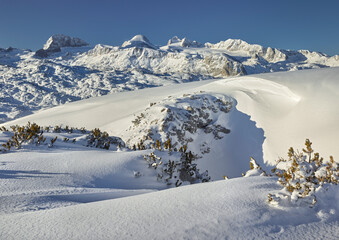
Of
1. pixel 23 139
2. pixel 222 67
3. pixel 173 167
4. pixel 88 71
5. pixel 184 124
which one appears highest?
pixel 222 67

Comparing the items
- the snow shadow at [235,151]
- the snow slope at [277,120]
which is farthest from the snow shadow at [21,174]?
the snow slope at [277,120]

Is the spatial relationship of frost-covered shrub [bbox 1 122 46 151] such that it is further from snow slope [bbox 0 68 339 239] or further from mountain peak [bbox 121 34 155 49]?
mountain peak [bbox 121 34 155 49]

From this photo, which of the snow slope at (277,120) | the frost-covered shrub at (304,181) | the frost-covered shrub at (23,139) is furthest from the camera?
the snow slope at (277,120)

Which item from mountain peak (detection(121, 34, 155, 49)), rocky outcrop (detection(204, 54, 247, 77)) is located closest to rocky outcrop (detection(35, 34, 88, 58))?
mountain peak (detection(121, 34, 155, 49))

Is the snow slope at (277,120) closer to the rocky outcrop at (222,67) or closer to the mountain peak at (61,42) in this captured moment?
the rocky outcrop at (222,67)

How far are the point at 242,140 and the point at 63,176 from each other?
29.6ft

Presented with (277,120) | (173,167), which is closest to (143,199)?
(173,167)

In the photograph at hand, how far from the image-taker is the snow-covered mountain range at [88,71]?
79.4 metres

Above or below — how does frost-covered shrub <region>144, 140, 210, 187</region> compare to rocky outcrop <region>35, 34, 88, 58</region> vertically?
below

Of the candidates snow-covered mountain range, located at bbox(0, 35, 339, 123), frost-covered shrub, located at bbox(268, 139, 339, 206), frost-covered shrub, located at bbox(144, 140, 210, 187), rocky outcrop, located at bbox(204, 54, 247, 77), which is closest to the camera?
frost-covered shrub, located at bbox(268, 139, 339, 206)

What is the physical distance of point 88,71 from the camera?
10969 centimetres

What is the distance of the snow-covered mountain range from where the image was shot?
7944 cm

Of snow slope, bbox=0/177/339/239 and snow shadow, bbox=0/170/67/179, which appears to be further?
snow shadow, bbox=0/170/67/179

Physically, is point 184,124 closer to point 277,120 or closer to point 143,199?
point 277,120
